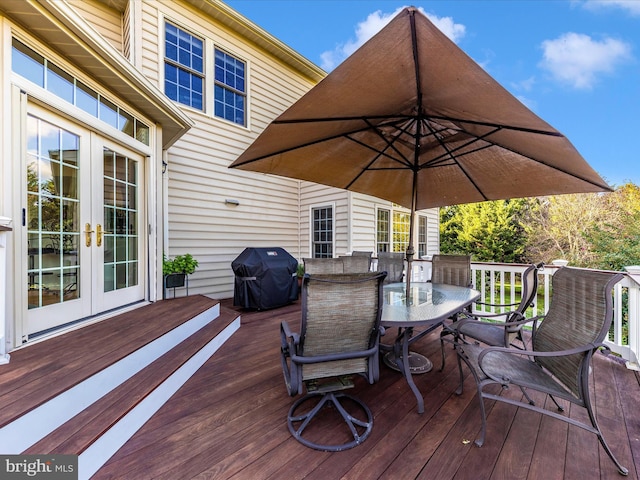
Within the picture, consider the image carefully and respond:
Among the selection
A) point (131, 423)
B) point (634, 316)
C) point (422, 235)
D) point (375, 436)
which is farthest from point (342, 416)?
point (422, 235)

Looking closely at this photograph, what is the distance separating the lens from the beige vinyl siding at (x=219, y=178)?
5.16 metres

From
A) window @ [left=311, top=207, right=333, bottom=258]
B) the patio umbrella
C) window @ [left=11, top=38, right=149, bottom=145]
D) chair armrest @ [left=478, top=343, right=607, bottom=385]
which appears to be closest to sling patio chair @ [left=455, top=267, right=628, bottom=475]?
chair armrest @ [left=478, top=343, right=607, bottom=385]

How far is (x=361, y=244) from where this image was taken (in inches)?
254

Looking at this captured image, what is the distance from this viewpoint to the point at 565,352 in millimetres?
1613

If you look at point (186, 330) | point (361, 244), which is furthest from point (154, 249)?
point (361, 244)

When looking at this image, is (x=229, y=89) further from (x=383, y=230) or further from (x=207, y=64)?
(x=383, y=230)

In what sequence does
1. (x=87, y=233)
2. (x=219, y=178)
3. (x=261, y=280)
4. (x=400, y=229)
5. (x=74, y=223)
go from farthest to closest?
(x=400, y=229) → (x=219, y=178) → (x=261, y=280) → (x=87, y=233) → (x=74, y=223)

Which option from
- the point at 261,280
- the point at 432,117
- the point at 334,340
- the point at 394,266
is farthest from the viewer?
the point at 261,280

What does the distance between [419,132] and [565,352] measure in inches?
75.4

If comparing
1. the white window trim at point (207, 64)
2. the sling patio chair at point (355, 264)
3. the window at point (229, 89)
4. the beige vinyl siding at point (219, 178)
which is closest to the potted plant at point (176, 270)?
the beige vinyl siding at point (219, 178)

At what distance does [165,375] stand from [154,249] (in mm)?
2216

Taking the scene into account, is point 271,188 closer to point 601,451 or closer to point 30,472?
point 30,472
